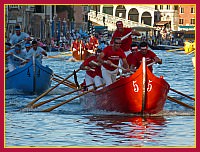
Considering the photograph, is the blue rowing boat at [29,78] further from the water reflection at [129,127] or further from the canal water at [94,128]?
the water reflection at [129,127]

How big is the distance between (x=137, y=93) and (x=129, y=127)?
0.92m

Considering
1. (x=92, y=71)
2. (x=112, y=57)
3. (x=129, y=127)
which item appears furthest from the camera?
(x=92, y=71)

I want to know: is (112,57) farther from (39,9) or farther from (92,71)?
(39,9)

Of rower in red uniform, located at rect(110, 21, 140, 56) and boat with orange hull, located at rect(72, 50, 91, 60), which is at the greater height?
rower in red uniform, located at rect(110, 21, 140, 56)

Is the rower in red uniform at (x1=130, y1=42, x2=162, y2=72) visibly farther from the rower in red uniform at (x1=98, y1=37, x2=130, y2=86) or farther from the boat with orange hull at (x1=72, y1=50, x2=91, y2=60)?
the boat with orange hull at (x1=72, y1=50, x2=91, y2=60)

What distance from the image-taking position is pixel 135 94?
552 inches

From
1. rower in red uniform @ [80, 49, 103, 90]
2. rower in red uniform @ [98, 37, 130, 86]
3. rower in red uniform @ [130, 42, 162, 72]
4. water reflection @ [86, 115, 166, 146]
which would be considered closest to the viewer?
water reflection @ [86, 115, 166, 146]

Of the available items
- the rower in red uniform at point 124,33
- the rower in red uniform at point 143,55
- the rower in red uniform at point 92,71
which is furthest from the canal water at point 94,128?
the rower in red uniform at point 124,33

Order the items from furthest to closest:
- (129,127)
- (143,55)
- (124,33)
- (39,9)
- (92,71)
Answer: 1. (39,9)
2. (124,33)
3. (92,71)
4. (143,55)
5. (129,127)

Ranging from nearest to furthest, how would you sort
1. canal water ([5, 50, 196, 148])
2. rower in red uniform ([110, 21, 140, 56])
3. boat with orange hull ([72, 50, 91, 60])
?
canal water ([5, 50, 196, 148]), rower in red uniform ([110, 21, 140, 56]), boat with orange hull ([72, 50, 91, 60])

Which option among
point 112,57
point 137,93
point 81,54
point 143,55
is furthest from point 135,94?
point 81,54

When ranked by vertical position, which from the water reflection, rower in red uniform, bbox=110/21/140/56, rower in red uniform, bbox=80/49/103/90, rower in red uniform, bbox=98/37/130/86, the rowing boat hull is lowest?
the water reflection

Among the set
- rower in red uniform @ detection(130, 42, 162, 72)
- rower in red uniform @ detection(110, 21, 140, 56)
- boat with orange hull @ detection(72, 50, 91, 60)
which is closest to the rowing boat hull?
rower in red uniform @ detection(130, 42, 162, 72)

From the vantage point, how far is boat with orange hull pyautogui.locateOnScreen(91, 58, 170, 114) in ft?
45.1
